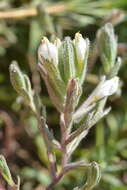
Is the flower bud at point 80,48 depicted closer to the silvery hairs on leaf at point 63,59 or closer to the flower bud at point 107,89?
the silvery hairs on leaf at point 63,59

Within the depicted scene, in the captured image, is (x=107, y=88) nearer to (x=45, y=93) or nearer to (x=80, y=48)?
(x=80, y=48)

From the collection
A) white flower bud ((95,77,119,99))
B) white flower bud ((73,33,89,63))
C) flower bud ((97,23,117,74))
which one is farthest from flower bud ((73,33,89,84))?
flower bud ((97,23,117,74))

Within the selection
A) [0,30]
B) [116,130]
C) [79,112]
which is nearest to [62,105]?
[79,112]

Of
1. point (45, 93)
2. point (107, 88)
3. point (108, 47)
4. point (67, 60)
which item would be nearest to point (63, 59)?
point (67, 60)

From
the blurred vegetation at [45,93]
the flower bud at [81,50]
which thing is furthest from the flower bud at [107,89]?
the blurred vegetation at [45,93]

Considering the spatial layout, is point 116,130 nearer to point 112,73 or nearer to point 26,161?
point 26,161

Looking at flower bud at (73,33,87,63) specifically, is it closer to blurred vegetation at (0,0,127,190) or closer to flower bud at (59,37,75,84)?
flower bud at (59,37,75,84)
